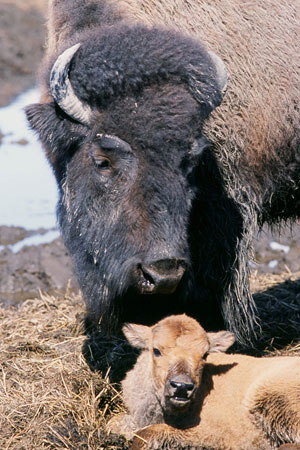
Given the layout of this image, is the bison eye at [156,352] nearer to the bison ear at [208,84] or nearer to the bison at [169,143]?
the bison at [169,143]

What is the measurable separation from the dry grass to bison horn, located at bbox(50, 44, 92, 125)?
1912 millimetres

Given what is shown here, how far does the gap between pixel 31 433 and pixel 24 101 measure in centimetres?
949

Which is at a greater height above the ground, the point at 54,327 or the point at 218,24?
the point at 218,24

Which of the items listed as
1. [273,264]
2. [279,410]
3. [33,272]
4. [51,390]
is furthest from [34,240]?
[279,410]

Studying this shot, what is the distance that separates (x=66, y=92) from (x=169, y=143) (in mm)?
739

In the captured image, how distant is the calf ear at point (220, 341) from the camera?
203 inches

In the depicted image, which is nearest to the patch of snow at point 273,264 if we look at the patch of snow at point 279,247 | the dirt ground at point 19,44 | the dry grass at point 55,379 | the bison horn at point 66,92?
the patch of snow at point 279,247

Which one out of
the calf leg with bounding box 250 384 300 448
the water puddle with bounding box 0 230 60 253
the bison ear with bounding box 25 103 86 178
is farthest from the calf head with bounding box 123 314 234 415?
the water puddle with bounding box 0 230 60 253

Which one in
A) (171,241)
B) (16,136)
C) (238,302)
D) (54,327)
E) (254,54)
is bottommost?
(16,136)

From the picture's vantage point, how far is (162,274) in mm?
4824

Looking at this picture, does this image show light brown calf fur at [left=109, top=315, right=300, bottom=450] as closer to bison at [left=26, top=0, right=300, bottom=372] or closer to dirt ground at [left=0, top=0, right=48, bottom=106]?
bison at [left=26, top=0, right=300, bottom=372]

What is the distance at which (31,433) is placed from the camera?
5.23 metres

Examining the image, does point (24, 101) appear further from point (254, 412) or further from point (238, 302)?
point (254, 412)

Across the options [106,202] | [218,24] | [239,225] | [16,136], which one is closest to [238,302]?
[239,225]
